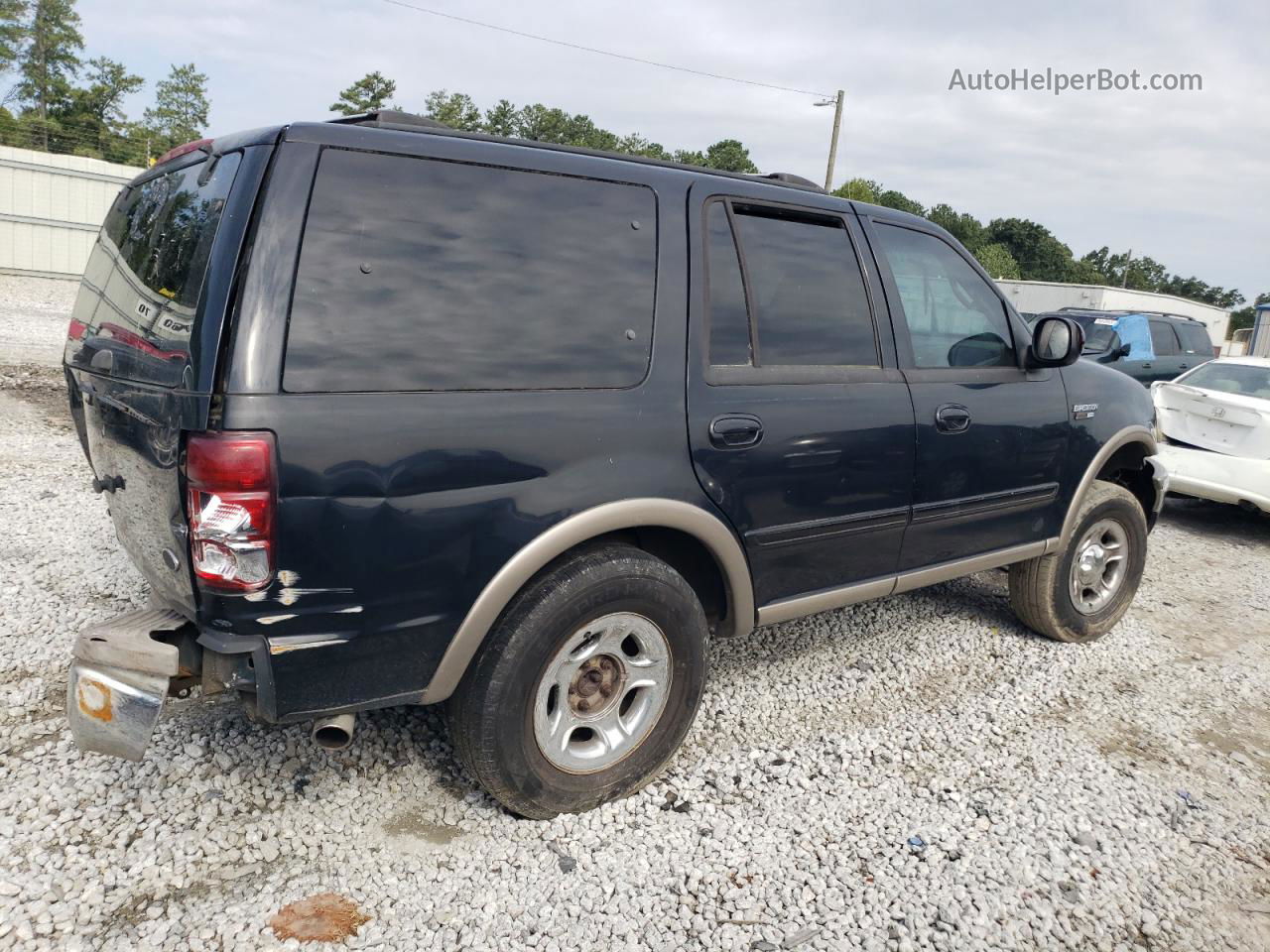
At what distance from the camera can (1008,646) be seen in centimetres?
444

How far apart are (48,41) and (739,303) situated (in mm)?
54538

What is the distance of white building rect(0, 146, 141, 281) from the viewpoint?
1922cm

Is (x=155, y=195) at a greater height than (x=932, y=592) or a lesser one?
greater

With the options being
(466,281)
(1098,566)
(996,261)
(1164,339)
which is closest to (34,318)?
(466,281)

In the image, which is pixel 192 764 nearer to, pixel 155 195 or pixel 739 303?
pixel 155 195

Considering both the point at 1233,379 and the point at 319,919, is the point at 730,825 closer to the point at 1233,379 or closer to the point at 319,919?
the point at 319,919

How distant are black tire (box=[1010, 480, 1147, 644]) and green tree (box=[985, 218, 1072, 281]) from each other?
87456 mm

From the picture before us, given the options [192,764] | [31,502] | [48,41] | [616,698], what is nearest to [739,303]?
[616,698]

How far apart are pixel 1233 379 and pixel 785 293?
6845mm

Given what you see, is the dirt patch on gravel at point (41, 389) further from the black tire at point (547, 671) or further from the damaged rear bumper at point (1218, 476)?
the damaged rear bumper at point (1218, 476)

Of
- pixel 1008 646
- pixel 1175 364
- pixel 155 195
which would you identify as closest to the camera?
pixel 155 195

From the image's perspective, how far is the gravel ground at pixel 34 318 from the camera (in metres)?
11.2

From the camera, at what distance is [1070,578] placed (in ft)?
14.3

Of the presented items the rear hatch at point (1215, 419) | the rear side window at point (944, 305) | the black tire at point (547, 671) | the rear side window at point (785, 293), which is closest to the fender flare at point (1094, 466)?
the rear side window at point (944, 305)
